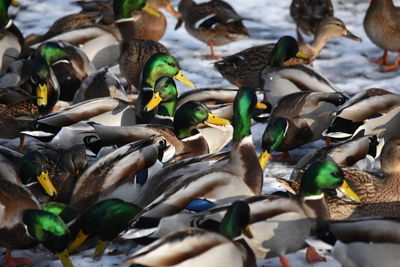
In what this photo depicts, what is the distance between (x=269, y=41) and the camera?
10719 mm

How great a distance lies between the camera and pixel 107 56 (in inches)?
373

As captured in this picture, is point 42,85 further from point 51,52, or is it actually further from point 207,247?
point 207,247

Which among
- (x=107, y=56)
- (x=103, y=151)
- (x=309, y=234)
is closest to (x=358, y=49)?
(x=107, y=56)

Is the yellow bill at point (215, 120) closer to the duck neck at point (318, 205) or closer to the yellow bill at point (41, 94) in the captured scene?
the duck neck at point (318, 205)

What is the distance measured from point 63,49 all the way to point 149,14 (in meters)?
1.73

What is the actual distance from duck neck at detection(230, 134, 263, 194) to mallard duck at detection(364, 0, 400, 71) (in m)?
3.76

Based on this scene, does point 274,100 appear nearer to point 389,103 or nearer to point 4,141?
point 389,103

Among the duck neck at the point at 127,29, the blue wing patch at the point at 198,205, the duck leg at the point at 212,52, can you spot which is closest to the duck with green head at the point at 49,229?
the blue wing patch at the point at 198,205

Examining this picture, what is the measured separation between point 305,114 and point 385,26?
241 centimetres

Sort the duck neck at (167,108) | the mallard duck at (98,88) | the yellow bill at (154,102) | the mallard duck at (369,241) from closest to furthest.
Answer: the mallard duck at (369,241)
the yellow bill at (154,102)
the duck neck at (167,108)
the mallard duck at (98,88)

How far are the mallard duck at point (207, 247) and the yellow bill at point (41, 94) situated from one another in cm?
325

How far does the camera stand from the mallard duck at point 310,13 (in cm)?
1030

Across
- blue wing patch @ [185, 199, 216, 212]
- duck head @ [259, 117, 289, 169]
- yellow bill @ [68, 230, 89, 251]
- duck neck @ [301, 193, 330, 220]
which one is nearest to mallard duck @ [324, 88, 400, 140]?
duck head @ [259, 117, 289, 169]

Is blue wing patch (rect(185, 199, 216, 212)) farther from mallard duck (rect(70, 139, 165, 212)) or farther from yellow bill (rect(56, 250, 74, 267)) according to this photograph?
mallard duck (rect(70, 139, 165, 212))
